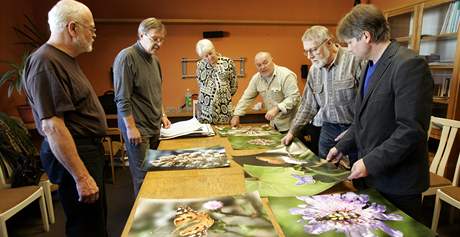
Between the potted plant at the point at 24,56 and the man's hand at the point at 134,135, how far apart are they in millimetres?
1686

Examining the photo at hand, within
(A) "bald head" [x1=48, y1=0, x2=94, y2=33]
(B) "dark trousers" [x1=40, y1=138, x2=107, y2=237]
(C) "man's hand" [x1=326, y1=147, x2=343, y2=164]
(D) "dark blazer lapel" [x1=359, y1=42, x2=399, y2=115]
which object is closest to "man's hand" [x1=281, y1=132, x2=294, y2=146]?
(C) "man's hand" [x1=326, y1=147, x2=343, y2=164]

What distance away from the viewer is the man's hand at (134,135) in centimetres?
174

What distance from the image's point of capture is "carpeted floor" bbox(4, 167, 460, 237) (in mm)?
2237

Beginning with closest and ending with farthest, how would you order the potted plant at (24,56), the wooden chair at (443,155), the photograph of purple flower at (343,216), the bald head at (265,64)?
the photograph of purple flower at (343,216)
the wooden chair at (443,155)
the bald head at (265,64)
the potted plant at (24,56)

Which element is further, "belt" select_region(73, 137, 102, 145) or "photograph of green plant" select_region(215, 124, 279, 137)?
"photograph of green plant" select_region(215, 124, 279, 137)

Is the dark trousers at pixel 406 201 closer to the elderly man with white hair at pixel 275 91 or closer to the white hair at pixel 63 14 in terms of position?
the elderly man with white hair at pixel 275 91

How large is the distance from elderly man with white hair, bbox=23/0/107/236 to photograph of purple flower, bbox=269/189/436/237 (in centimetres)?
85

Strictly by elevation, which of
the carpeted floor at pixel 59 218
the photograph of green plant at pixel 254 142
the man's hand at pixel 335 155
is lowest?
the carpeted floor at pixel 59 218

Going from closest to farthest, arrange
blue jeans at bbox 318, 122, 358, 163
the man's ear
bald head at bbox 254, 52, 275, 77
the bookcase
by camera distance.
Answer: the man's ear → blue jeans at bbox 318, 122, 358, 163 → bald head at bbox 254, 52, 275, 77 → the bookcase

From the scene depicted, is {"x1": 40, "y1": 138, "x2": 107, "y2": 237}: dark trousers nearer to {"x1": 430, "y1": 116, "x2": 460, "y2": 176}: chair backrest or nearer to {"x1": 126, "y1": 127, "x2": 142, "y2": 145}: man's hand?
{"x1": 126, "y1": 127, "x2": 142, "y2": 145}: man's hand

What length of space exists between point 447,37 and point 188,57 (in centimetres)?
283

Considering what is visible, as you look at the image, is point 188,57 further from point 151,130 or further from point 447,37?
point 447,37

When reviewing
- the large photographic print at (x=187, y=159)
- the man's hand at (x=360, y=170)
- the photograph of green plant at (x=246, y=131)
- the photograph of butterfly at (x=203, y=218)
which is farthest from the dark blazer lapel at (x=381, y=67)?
the photograph of green plant at (x=246, y=131)

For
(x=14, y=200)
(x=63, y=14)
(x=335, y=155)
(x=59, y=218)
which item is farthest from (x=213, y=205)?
(x=59, y=218)
